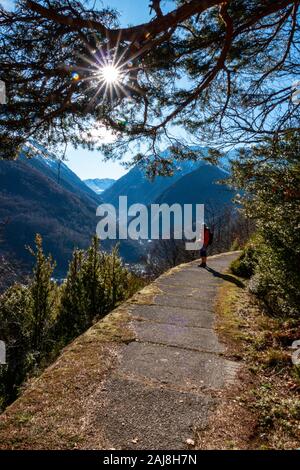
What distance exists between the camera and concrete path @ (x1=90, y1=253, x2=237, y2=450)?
2.39m

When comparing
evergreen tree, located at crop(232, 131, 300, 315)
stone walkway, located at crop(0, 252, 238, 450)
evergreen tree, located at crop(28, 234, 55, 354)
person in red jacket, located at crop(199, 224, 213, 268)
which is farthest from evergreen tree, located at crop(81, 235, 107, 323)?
person in red jacket, located at crop(199, 224, 213, 268)

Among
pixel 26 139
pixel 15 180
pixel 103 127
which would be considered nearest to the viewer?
pixel 26 139

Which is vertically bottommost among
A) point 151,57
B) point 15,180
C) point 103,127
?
point 103,127

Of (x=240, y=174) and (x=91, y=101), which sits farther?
(x=91, y=101)

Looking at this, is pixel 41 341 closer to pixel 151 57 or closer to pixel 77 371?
pixel 77 371

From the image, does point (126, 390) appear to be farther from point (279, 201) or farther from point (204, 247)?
point (204, 247)

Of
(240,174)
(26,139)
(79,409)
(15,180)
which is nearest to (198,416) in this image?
(79,409)

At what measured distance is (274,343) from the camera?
13.6 feet

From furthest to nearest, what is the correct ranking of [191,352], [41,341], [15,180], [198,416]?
1. [15,180]
2. [41,341]
3. [191,352]
4. [198,416]

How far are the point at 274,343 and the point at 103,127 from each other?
444cm

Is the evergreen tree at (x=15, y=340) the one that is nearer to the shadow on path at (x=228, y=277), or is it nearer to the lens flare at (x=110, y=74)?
the lens flare at (x=110, y=74)

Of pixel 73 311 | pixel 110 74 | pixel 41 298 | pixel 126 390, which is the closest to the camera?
pixel 126 390

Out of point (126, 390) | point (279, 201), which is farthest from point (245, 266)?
point (126, 390)

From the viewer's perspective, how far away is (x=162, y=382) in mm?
3107
